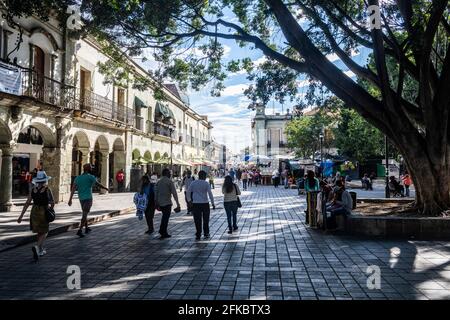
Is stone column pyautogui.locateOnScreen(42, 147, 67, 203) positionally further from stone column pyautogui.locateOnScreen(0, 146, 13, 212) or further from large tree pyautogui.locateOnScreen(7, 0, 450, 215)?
large tree pyautogui.locateOnScreen(7, 0, 450, 215)

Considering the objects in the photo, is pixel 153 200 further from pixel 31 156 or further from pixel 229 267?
pixel 31 156

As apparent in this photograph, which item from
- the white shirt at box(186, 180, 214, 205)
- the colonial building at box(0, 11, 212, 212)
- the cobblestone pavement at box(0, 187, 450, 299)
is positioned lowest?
the cobblestone pavement at box(0, 187, 450, 299)

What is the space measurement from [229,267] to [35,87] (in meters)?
12.3

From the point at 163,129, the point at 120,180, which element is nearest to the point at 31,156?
the point at 120,180

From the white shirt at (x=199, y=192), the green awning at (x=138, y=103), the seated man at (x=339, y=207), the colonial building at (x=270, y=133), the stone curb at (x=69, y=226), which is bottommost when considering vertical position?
the stone curb at (x=69, y=226)

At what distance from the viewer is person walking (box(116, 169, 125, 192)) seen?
1006 inches

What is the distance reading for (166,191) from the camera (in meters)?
9.80

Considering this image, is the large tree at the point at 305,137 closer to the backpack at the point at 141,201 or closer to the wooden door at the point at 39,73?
the wooden door at the point at 39,73

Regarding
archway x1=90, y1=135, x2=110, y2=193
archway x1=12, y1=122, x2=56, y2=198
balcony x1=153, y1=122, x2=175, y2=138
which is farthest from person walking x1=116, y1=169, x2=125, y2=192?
balcony x1=153, y1=122, x2=175, y2=138

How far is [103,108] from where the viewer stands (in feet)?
73.9

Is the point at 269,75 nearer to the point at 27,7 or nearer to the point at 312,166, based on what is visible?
the point at 27,7

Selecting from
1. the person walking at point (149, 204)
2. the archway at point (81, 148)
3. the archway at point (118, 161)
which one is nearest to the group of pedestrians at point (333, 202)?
the person walking at point (149, 204)

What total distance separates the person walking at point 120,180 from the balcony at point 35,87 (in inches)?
305

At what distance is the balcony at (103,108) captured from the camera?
66.1ft
